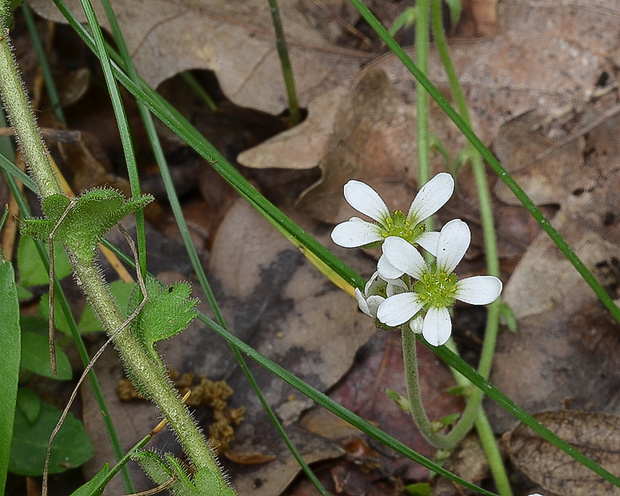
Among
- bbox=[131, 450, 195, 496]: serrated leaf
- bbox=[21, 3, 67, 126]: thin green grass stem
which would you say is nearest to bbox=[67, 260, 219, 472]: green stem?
bbox=[131, 450, 195, 496]: serrated leaf

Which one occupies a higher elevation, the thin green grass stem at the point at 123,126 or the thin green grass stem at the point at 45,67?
the thin green grass stem at the point at 45,67

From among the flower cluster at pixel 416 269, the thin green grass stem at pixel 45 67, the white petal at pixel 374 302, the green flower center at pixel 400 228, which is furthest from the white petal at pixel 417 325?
the thin green grass stem at pixel 45 67

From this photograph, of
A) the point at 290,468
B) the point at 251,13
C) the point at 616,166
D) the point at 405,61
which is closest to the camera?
the point at 405,61

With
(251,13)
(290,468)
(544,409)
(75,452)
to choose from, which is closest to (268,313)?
(290,468)

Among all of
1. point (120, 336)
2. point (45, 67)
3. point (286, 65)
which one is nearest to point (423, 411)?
point (120, 336)

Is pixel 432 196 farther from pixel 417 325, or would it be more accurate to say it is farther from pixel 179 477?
pixel 179 477

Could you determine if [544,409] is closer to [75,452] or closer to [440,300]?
[440,300]

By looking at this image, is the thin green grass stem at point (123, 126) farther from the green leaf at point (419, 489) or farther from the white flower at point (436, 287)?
the green leaf at point (419, 489)
